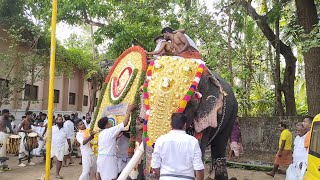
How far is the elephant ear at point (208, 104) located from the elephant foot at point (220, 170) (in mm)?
1691

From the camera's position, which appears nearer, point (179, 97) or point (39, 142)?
point (179, 97)

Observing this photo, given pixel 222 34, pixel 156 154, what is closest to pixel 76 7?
pixel 222 34

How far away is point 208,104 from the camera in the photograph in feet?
17.3

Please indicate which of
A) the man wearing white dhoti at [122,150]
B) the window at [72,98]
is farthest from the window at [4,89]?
the man wearing white dhoti at [122,150]

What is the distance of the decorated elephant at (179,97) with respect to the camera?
4.76 metres

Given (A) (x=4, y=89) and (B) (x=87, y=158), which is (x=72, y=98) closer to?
(A) (x=4, y=89)

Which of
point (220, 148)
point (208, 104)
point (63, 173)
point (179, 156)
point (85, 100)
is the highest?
point (85, 100)

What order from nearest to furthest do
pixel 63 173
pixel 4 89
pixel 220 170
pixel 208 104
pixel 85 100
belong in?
pixel 208 104 < pixel 220 170 < pixel 63 173 < pixel 4 89 < pixel 85 100

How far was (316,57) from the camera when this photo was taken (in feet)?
35.8

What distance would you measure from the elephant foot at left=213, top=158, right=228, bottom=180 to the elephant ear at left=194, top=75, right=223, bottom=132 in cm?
169

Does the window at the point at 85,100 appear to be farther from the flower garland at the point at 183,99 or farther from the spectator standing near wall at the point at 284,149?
the flower garland at the point at 183,99

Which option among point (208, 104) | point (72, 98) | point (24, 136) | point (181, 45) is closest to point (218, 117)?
point (208, 104)

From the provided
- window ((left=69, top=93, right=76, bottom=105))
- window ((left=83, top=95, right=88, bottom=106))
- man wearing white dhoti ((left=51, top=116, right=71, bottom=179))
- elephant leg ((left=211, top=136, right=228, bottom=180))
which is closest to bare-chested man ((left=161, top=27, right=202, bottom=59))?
elephant leg ((left=211, top=136, right=228, bottom=180))

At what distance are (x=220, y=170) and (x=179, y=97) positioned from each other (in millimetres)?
2331
